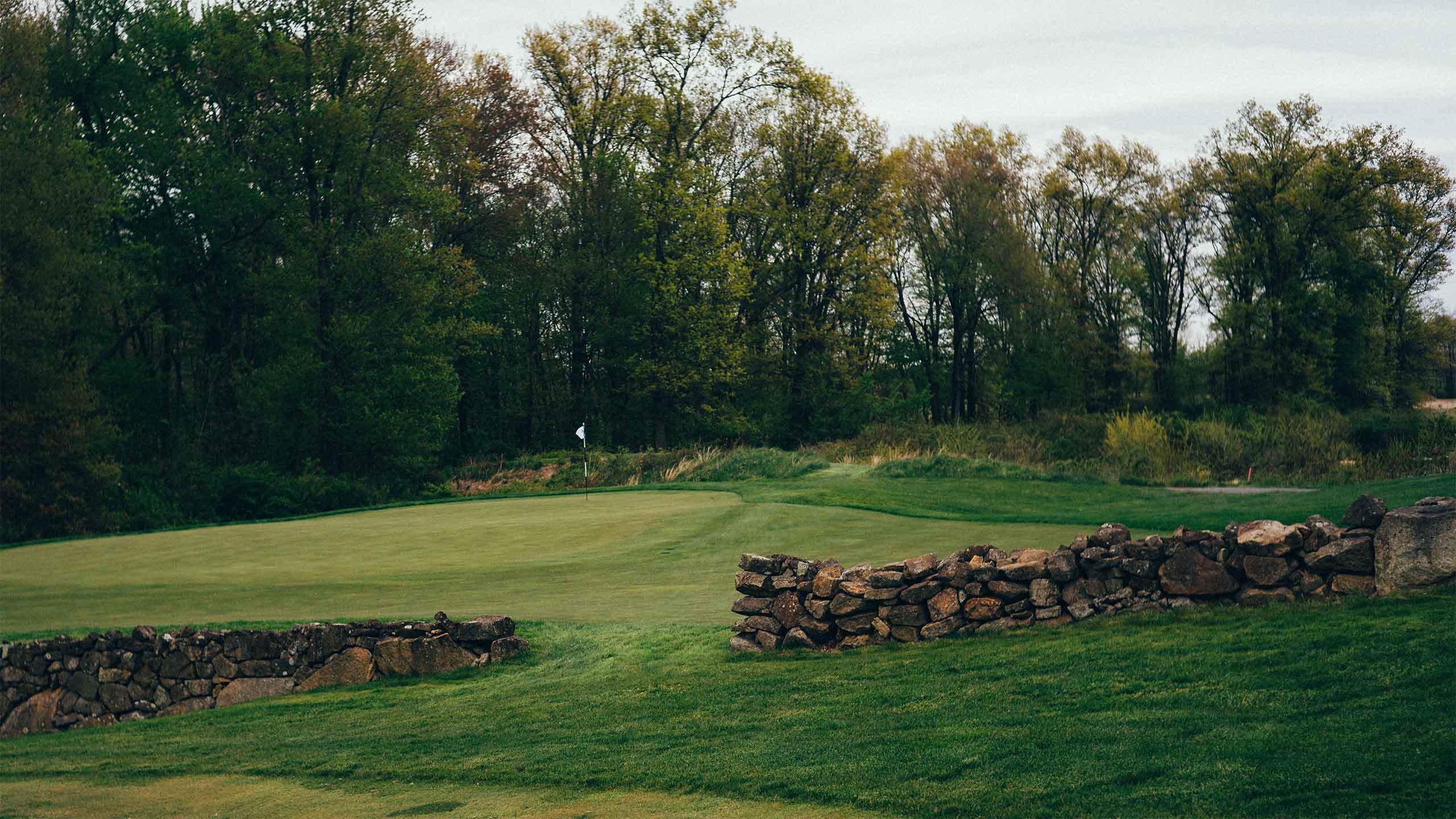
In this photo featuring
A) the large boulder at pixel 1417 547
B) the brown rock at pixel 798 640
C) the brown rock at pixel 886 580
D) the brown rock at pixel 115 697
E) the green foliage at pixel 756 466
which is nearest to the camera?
the large boulder at pixel 1417 547

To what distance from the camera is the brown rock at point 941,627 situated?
383 inches

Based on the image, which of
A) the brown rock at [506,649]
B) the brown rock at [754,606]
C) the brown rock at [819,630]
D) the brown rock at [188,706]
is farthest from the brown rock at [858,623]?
the brown rock at [188,706]

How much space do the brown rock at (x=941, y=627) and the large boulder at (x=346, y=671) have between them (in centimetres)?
552

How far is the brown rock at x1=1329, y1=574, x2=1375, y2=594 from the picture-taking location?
8133 millimetres

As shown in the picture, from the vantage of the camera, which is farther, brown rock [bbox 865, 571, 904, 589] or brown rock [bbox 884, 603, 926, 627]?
brown rock [bbox 865, 571, 904, 589]

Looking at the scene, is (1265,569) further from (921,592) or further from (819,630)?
(819,630)

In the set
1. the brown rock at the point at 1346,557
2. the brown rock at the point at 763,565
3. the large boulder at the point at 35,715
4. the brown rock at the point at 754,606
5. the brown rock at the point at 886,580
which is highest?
the brown rock at the point at 1346,557

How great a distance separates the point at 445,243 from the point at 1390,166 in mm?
37669

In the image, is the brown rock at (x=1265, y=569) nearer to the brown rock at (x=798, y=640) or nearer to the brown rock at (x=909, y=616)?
the brown rock at (x=909, y=616)

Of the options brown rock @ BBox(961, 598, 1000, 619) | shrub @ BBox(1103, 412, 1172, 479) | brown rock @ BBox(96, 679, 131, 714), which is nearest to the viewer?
brown rock @ BBox(961, 598, 1000, 619)

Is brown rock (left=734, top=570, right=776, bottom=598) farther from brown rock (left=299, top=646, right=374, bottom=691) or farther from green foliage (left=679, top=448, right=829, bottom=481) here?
green foliage (left=679, top=448, right=829, bottom=481)

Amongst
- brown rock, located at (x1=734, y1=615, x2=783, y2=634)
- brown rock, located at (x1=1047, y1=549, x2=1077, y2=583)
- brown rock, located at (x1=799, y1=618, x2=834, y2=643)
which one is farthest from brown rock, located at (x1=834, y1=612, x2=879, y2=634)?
brown rock, located at (x1=1047, y1=549, x2=1077, y2=583)

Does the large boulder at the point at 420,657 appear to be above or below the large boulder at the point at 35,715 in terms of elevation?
above

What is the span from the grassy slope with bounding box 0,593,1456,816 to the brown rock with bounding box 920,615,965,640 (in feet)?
0.90
